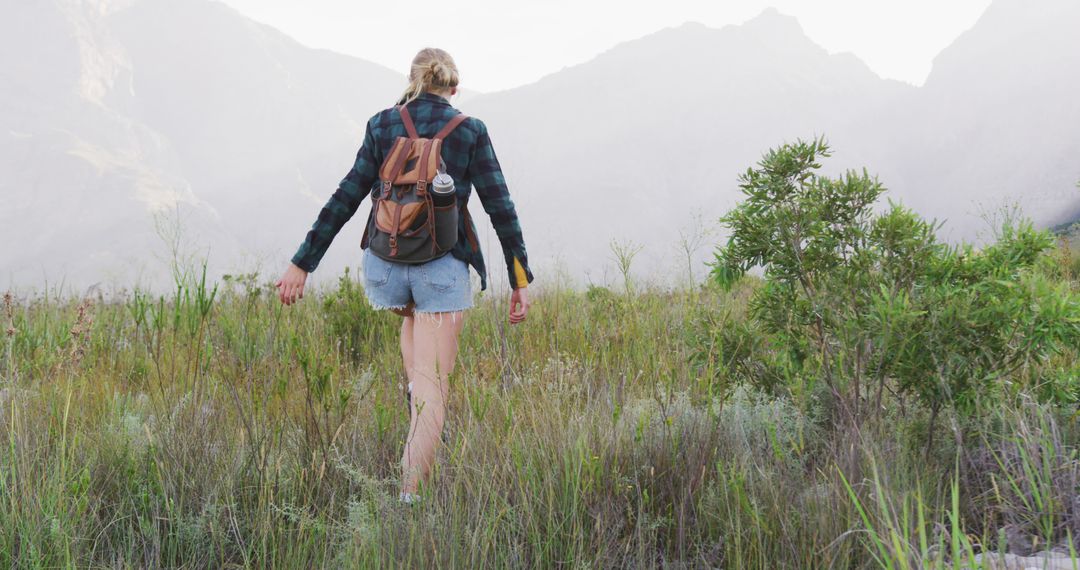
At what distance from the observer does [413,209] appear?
240 cm

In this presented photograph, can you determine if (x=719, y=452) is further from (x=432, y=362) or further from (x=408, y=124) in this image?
(x=408, y=124)

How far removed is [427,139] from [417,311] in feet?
2.31

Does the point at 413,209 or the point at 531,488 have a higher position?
the point at 413,209

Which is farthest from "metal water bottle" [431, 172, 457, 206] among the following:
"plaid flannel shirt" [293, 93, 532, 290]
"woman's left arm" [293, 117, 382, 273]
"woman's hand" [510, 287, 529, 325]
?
"woman's hand" [510, 287, 529, 325]

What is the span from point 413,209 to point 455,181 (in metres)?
0.28

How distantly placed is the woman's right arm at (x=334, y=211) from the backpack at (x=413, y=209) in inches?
8.5

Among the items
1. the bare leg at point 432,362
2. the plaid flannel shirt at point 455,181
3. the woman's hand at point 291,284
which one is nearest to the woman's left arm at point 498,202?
the plaid flannel shirt at point 455,181

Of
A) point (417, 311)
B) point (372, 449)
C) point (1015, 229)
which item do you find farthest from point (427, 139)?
point (1015, 229)

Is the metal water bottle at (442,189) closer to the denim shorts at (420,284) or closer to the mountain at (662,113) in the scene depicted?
the denim shorts at (420,284)

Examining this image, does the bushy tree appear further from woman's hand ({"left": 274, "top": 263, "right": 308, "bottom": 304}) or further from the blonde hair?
woman's hand ({"left": 274, "top": 263, "right": 308, "bottom": 304})

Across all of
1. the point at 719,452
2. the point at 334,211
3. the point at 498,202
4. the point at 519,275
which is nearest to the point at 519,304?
the point at 519,275

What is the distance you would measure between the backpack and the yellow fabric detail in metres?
0.34

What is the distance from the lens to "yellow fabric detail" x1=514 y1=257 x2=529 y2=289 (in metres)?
2.70

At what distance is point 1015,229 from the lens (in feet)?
7.63
